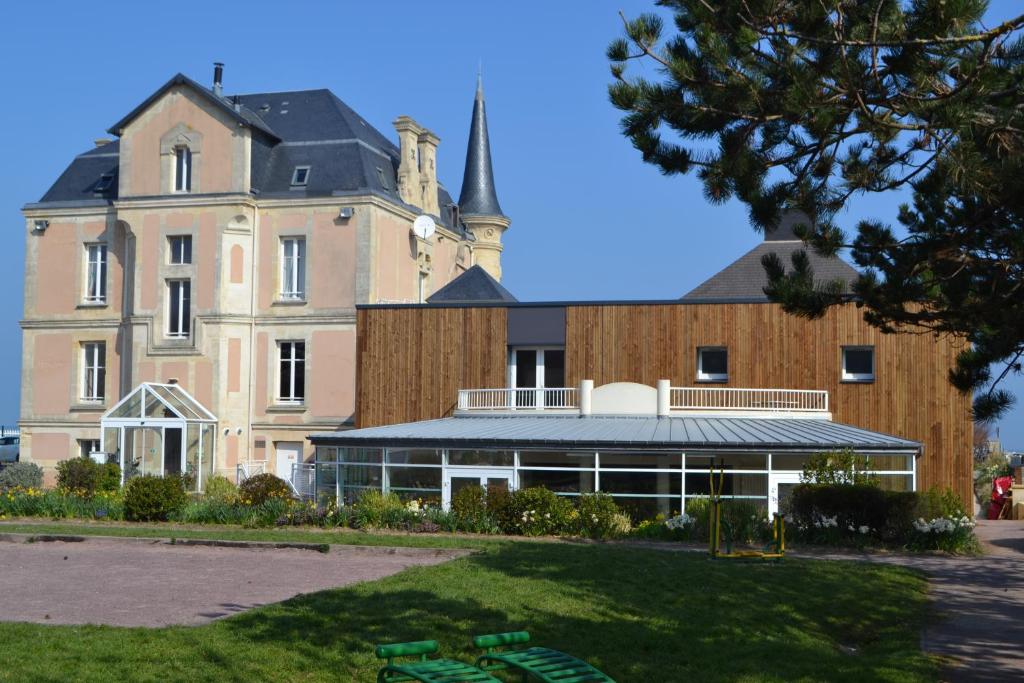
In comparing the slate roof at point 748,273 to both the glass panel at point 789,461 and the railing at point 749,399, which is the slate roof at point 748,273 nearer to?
the railing at point 749,399

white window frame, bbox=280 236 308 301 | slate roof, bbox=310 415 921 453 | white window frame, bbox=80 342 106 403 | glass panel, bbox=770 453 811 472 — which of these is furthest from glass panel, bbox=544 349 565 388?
white window frame, bbox=80 342 106 403

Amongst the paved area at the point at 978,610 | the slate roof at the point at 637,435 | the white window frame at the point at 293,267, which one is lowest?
the paved area at the point at 978,610

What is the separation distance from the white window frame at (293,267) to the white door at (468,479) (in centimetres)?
1735

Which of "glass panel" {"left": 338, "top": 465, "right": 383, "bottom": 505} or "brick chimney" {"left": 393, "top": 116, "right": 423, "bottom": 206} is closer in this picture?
"glass panel" {"left": 338, "top": 465, "right": 383, "bottom": 505}

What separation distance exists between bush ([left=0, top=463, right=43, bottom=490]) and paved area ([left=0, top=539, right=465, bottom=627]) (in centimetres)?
1501

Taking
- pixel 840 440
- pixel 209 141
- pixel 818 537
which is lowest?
pixel 818 537

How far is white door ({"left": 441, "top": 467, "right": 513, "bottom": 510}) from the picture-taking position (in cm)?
2714

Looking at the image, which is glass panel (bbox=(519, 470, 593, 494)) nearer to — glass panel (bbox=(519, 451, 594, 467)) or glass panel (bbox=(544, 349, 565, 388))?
glass panel (bbox=(519, 451, 594, 467))

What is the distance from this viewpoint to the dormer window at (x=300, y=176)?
43.8 metres

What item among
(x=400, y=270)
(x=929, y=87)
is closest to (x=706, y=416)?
(x=400, y=270)

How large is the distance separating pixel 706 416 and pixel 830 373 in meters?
3.76

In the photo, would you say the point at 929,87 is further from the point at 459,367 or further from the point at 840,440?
the point at 459,367

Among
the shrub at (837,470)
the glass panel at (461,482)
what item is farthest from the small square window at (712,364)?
the glass panel at (461,482)

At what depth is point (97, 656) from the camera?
9.86 meters
